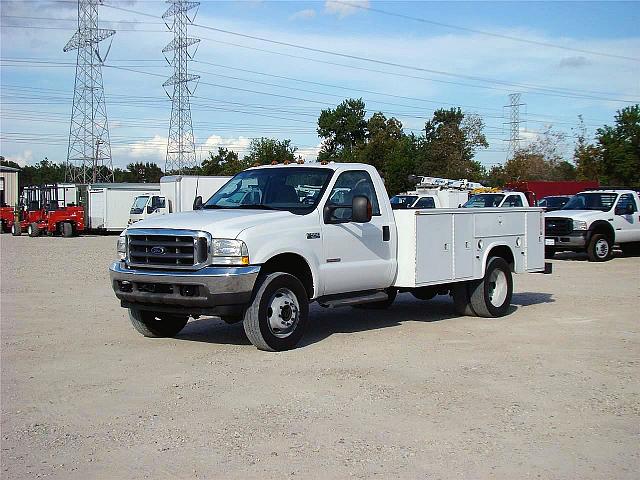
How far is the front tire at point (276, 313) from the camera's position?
8.98 meters

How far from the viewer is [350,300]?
10.1 meters

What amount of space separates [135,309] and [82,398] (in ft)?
7.81

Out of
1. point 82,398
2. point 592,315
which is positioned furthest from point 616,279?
point 82,398

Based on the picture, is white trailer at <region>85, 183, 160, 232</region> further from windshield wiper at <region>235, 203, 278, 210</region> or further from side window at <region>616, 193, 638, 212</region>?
windshield wiper at <region>235, 203, 278, 210</region>

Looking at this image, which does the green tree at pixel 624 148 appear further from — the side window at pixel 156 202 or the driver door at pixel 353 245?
the driver door at pixel 353 245

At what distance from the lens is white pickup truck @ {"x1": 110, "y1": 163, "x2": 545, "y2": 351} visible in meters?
8.85

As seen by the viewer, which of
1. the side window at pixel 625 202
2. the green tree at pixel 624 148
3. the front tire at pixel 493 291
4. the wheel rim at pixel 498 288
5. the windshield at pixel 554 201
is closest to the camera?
the front tire at pixel 493 291

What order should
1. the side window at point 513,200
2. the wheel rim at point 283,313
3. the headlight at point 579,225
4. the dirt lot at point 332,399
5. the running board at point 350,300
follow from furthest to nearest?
the side window at point 513,200, the headlight at point 579,225, the running board at point 350,300, the wheel rim at point 283,313, the dirt lot at point 332,399

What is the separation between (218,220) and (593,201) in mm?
18178

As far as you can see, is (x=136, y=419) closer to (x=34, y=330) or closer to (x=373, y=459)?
(x=373, y=459)

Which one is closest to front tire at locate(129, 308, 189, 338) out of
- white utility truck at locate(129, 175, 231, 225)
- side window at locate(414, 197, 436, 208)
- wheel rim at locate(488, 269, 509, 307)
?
wheel rim at locate(488, 269, 509, 307)

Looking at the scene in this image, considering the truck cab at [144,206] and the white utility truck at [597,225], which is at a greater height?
the truck cab at [144,206]

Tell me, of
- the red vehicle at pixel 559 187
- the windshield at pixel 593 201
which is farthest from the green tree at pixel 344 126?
the windshield at pixel 593 201

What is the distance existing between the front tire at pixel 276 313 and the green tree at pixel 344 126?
66.5m
